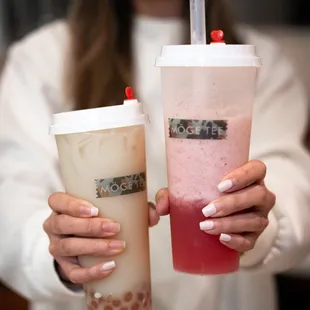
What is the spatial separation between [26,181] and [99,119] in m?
0.34

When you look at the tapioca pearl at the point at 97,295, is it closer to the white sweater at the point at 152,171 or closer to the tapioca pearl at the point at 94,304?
the tapioca pearl at the point at 94,304

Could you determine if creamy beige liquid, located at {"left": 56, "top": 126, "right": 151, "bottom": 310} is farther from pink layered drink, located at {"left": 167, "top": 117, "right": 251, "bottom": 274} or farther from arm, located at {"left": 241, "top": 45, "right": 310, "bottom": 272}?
arm, located at {"left": 241, "top": 45, "right": 310, "bottom": 272}

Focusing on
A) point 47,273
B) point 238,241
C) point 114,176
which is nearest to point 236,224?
point 238,241

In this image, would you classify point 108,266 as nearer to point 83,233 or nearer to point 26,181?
point 83,233

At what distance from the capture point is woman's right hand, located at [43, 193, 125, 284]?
57 centimetres

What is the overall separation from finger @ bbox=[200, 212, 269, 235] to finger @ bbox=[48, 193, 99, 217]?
0.10 metres

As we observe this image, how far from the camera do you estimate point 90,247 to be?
22.9 inches

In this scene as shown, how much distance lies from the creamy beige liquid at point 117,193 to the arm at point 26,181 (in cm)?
16

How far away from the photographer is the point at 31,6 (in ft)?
4.62

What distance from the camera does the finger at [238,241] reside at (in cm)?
57

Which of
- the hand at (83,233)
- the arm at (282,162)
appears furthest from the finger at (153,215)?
the arm at (282,162)

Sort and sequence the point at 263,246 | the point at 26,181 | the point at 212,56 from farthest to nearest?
the point at 26,181, the point at 263,246, the point at 212,56

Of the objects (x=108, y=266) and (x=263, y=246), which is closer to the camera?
(x=108, y=266)

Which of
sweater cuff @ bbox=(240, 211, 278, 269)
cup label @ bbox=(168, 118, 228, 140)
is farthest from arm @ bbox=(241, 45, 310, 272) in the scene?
cup label @ bbox=(168, 118, 228, 140)
